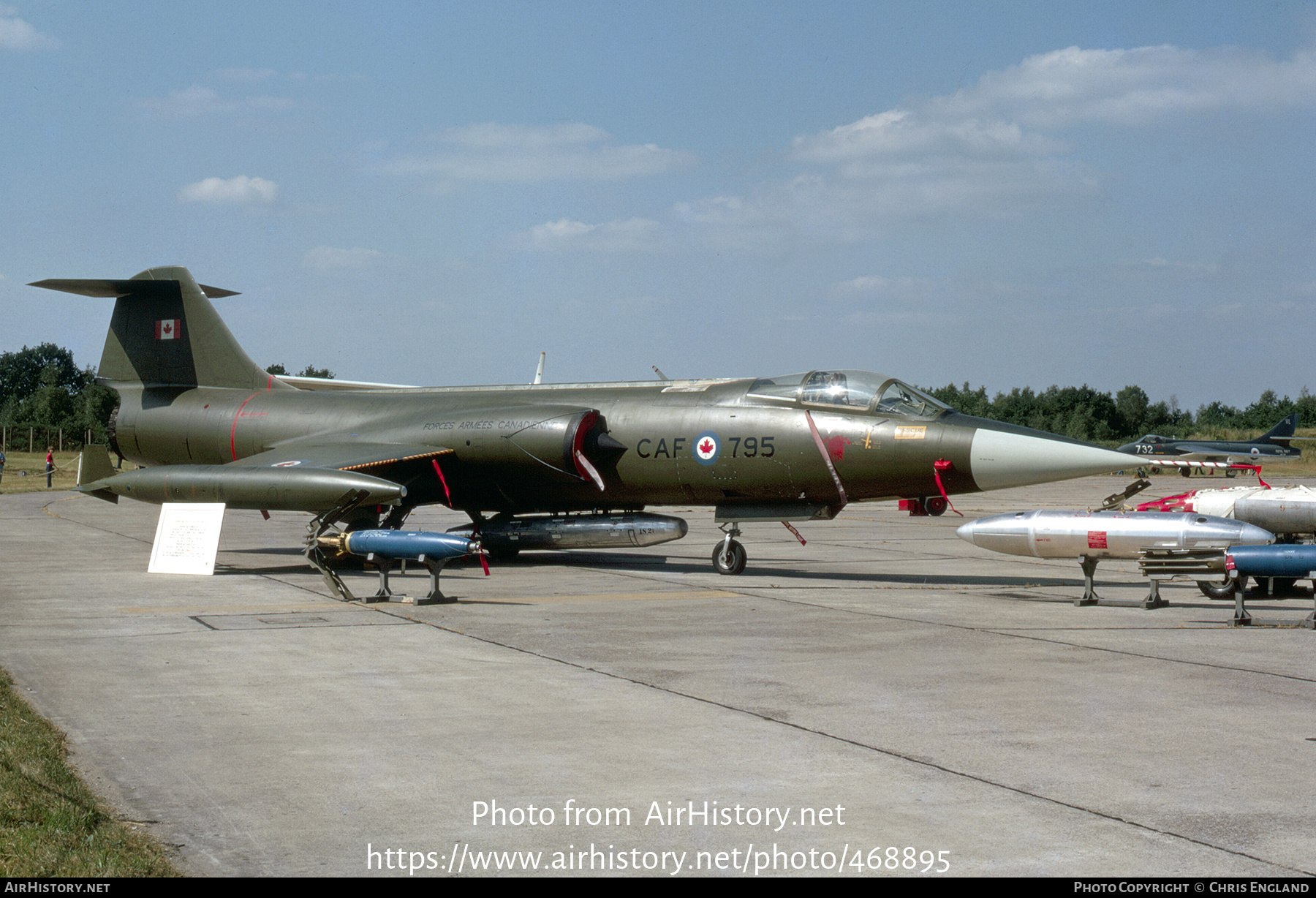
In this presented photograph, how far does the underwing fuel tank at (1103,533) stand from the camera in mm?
12016

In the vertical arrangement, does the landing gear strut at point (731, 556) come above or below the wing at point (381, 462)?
below

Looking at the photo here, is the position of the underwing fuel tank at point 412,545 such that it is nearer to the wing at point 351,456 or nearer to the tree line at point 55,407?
the wing at point 351,456

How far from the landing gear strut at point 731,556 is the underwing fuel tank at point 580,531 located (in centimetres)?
60

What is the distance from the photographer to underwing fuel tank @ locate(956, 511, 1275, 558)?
39.4 ft

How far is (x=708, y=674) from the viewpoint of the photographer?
27.3 feet

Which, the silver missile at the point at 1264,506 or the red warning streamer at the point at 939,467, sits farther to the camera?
the red warning streamer at the point at 939,467

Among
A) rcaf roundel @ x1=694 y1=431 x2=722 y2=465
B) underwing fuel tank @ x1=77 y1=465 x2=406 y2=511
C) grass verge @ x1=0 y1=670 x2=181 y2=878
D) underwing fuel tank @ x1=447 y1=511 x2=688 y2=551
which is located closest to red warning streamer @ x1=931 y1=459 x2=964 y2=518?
rcaf roundel @ x1=694 y1=431 x2=722 y2=465

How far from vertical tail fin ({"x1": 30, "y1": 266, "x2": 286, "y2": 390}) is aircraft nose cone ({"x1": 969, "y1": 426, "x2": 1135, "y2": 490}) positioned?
12.1 m

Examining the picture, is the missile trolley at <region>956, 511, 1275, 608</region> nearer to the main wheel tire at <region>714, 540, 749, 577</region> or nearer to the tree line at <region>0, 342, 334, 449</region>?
the main wheel tire at <region>714, 540, 749, 577</region>

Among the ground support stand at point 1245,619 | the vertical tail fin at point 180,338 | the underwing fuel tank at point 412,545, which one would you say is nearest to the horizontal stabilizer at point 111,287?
the vertical tail fin at point 180,338

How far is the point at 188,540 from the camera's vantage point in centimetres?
1530

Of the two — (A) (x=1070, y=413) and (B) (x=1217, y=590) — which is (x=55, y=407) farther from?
(B) (x=1217, y=590)

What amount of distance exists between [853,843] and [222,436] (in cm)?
1634

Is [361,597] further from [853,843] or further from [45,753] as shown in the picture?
[853,843]
